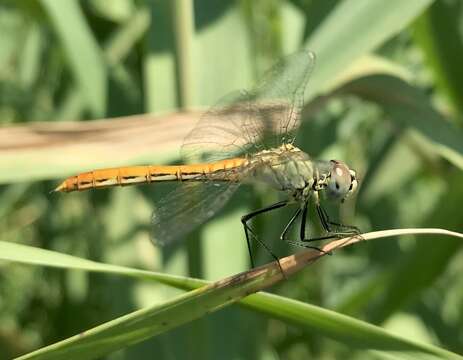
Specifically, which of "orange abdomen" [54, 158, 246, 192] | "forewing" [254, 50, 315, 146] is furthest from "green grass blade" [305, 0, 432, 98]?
"orange abdomen" [54, 158, 246, 192]

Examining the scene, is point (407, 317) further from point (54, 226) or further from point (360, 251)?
point (54, 226)

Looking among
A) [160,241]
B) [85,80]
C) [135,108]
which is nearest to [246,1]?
[135,108]

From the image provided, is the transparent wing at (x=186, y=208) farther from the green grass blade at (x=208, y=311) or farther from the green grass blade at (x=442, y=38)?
the green grass blade at (x=442, y=38)

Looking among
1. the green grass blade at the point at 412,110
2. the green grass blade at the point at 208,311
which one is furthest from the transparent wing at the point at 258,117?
the green grass blade at the point at 208,311

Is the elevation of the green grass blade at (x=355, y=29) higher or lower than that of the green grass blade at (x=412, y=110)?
higher

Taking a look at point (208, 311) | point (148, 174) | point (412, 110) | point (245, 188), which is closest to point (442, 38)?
point (412, 110)

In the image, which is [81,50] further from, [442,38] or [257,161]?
[442,38]
